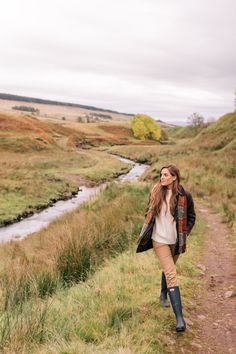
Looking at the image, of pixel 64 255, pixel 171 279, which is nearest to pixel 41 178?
pixel 64 255

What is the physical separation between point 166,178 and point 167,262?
3.81 ft

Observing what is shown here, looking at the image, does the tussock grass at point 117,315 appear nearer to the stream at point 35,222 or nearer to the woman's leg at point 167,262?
the woman's leg at point 167,262

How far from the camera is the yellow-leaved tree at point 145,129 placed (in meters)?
93.9

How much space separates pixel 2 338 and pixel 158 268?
169 inches

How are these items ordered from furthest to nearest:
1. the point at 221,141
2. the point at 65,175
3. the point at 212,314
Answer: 1. the point at 221,141
2. the point at 65,175
3. the point at 212,314

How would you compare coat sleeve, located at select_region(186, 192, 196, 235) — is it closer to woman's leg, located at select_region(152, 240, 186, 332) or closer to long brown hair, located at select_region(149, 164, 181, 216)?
long brown hair, located at select_region(149, 164, 181, 216)

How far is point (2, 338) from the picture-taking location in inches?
172

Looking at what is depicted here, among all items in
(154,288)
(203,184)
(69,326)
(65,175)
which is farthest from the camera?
(65,175)

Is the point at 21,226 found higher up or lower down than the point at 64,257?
lower down

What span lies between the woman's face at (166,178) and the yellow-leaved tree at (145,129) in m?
88.0

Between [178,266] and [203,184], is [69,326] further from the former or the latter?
[203,184]

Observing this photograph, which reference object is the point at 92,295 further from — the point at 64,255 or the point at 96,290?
the point at 64,255

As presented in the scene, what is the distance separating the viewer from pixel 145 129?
9444 cm

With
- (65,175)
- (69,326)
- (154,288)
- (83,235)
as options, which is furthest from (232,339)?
(65,175)
